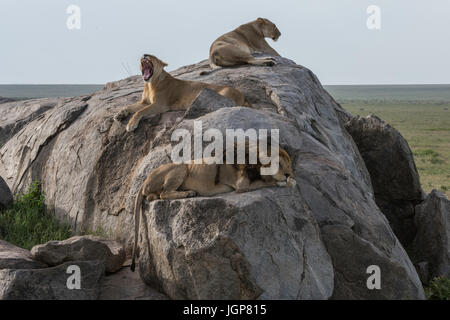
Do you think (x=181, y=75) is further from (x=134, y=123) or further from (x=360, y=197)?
(x=360, y=197)

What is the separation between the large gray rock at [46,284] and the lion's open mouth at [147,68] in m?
3.87

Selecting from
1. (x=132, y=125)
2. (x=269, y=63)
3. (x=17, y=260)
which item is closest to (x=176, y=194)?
(x=17, y=260)

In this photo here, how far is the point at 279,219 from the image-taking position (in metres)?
5.87

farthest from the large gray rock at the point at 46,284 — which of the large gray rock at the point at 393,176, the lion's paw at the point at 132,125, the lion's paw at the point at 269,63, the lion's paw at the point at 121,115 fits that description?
the large gray rock at the point at 393,176

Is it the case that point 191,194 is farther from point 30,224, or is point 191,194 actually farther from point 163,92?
point 30,224

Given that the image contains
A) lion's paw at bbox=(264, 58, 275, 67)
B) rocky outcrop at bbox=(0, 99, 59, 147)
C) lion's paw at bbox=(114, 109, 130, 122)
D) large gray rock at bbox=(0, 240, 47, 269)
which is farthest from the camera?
rocky outcrop at bbox=(0, 99, 59, 147)

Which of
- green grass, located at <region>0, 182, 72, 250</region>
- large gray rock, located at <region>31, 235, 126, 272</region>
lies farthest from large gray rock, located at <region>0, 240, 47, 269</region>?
green grass, located at <region>0, 182, 72, 250</region>

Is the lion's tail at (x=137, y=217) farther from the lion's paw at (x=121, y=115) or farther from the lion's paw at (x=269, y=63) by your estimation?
the lion's paw at (x=269, y=63)

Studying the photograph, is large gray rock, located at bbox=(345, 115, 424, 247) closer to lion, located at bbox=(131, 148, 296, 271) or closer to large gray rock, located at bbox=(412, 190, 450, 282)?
large gray rock, located at bbox=(412, 190, 450, 282)

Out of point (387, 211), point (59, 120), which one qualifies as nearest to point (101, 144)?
point (59, 120)

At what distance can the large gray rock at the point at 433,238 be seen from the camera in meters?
9.29

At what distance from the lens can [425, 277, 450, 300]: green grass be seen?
309 inches

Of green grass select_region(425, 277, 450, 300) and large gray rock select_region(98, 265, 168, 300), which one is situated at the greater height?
large gray rock select_region(98, 265, 168, 300)
